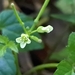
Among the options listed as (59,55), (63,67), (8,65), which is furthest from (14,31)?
(59,55)

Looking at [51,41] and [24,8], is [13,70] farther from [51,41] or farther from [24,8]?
[24,8]

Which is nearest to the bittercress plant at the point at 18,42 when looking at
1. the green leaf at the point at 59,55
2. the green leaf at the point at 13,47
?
the green leaf at the point at 13,47

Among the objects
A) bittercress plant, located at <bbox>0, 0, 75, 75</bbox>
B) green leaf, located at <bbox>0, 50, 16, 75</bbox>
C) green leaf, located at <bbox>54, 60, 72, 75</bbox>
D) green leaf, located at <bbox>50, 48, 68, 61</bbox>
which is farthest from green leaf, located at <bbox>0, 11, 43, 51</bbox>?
green leaf, located at <bbox>50, 48, 68, 61</bbox>

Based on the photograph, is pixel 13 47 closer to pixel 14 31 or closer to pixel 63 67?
pixel 63 67

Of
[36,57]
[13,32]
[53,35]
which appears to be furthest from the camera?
[53,35]

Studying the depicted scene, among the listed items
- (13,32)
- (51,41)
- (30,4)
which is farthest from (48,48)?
(13,32)

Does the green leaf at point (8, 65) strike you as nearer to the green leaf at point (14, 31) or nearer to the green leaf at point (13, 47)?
the green leaf at point (13, 47)

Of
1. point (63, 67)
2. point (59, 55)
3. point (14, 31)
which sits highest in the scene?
point (59, 55)

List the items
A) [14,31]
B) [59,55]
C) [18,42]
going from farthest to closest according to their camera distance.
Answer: [59,55] → [14,31] → [18,42]
